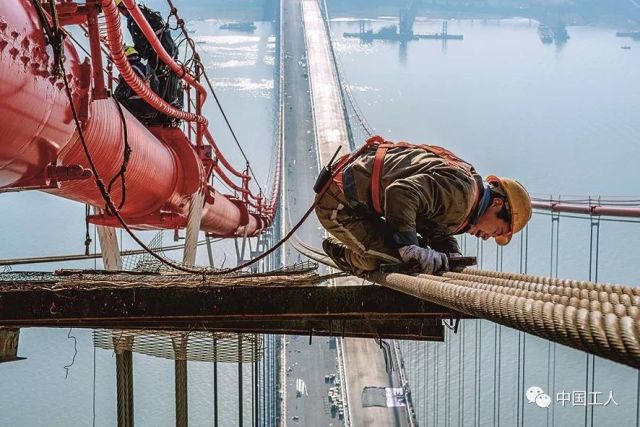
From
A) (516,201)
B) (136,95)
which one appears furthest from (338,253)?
(136,95)

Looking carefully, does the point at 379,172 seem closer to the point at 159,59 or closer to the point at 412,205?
the point at 412,205

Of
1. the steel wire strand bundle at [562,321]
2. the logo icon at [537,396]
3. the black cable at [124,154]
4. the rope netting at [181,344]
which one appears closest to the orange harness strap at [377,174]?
the rope netting at [181,344]

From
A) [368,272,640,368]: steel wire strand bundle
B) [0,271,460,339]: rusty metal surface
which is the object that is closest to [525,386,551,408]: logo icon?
[0,271,460,339]: rusty metal surface

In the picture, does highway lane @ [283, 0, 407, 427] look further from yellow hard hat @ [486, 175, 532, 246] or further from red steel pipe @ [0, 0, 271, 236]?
yellow hard hat @ [486, 175, 532, 246]

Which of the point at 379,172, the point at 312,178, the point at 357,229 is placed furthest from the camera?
the point at 312,178

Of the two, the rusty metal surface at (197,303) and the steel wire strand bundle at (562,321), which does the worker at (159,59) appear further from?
the steel wire strand bundle at (562,321)

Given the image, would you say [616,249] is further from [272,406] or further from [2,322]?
[2,322]
